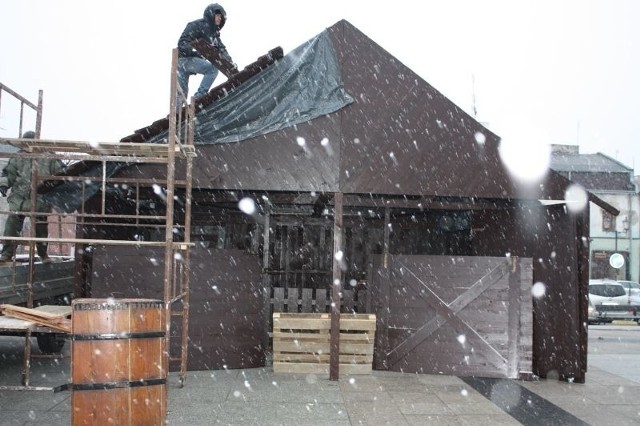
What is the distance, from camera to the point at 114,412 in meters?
5.08

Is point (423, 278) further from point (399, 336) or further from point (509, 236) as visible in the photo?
point (509, 236)

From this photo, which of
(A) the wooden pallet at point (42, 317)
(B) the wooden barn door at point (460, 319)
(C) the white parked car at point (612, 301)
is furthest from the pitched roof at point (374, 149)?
(C) the white parked car at point (612, 301)

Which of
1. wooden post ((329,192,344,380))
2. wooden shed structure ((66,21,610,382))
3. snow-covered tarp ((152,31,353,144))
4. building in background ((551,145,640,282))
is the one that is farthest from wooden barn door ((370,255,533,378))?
building in background ((551,145,640,282))

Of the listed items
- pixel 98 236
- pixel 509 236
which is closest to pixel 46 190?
pixel 98 236

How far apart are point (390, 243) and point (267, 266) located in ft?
8.75

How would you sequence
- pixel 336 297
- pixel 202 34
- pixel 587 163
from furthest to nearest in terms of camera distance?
pixel 587 163 → pixel 202 34 → pixel 336 297

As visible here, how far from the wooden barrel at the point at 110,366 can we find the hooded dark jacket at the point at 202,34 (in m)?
6.01

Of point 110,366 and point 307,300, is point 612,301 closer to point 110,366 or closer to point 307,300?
point 307,300

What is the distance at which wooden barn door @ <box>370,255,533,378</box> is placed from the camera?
957 centimetres

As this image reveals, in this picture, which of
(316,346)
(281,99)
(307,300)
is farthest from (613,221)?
(281,99)

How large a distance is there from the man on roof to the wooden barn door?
15.4 ft

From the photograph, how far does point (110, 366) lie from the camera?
5098 mm

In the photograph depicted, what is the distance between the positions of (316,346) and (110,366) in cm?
478

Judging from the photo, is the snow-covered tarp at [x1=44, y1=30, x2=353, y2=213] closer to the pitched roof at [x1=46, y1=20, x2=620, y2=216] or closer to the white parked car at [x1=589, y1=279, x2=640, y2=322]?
the pitched roof at [x1=46, y1=20, x2=620, y2=216]
